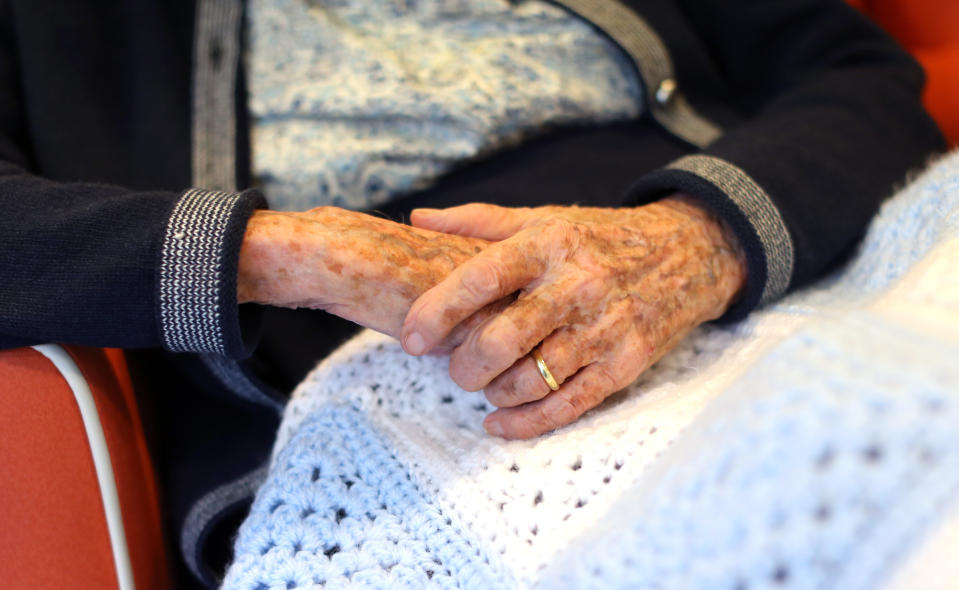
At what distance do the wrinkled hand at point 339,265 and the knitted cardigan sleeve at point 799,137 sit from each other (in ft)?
1.02

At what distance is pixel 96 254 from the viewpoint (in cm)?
59

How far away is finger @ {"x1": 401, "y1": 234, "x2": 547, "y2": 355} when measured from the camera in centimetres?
60

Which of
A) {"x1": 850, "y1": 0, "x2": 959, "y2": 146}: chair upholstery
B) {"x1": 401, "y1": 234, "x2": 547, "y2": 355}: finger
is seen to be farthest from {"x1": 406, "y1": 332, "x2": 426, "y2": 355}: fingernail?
{"x1": 850, "y1": 0, "x2": 959, "y2": 146}: chair upholstery

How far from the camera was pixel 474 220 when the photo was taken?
710 millimetres

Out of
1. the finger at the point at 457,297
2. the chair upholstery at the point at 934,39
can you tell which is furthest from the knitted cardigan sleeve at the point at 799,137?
the finger at the point at 457,297

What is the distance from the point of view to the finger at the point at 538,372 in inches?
24.3

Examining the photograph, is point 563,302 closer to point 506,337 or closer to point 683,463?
point 506,337

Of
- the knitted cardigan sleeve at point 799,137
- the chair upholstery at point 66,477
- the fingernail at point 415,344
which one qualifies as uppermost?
the knitted cardigan sleeve at point 799,137

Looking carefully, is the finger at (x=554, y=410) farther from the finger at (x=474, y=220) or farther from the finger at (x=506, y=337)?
the finger at (x=474, y=220)

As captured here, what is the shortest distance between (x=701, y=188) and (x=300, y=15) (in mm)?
629

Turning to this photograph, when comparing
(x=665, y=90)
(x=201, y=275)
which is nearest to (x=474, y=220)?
(x=201, y=275)

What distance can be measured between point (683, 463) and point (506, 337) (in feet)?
0.76

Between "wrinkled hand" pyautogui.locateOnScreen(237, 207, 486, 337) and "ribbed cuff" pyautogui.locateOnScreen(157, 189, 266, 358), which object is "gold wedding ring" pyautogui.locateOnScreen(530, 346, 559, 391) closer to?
"wrinkled hand" pyautogui.locateOnScreen(237, 207, 486, 337)

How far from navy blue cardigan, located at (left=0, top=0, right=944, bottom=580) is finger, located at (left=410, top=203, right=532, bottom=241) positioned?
0.55 feet
